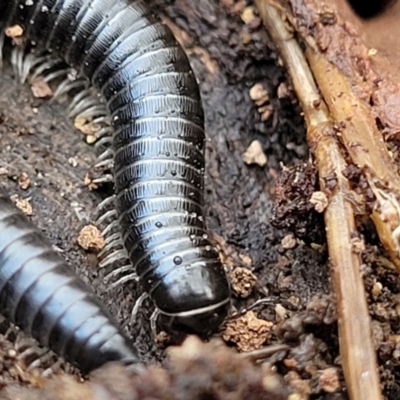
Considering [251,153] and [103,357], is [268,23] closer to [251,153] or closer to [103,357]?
[251,153]

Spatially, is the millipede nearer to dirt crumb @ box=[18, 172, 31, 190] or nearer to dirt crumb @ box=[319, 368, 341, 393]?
dirt crumb @ box=[18, 172, 31, 190]

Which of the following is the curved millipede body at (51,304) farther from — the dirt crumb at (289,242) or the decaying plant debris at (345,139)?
the decaying plant debris at (345,139)

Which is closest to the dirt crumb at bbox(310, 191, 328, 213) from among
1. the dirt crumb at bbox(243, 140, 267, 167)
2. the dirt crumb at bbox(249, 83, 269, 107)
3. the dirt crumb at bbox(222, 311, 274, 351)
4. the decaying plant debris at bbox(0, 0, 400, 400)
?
the decaying plant debris at bbox(0, 0, 400, 400)

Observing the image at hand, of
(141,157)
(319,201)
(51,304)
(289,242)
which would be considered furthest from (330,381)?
(141,157)

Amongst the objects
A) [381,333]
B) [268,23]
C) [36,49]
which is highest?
[36,49]

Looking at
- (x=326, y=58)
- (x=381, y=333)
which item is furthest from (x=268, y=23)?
(x=381, y=333)

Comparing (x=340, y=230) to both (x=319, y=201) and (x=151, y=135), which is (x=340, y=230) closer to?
(x=319, y=201)

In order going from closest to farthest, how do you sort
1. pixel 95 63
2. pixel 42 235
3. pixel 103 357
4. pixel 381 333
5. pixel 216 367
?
pixel 216 367
pixel 381 333
pixel 103 357
pixel 42 235
pixel 95 63
